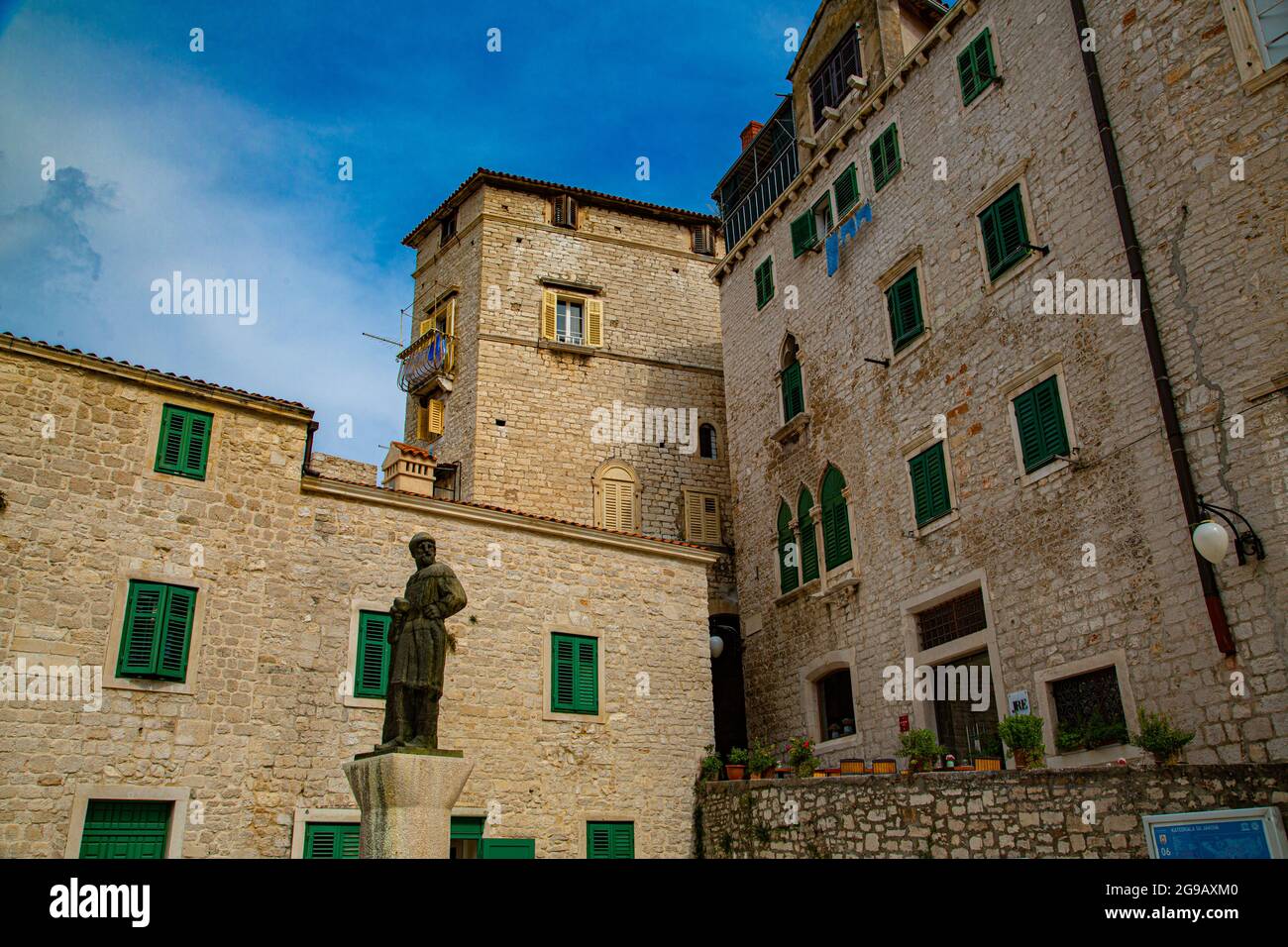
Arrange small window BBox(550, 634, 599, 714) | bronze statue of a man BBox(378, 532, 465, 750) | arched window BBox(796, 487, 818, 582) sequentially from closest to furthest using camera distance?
bronze statue of a man BBox(378, 532, 465, 750), small window BBox(550, 634, 599, 714), arched window BBox(796, 487, 818, 582)

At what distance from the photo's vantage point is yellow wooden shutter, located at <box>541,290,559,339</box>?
27891mm

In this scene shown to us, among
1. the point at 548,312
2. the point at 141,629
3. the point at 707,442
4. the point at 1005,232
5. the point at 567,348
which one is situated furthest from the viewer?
the point at 707,442

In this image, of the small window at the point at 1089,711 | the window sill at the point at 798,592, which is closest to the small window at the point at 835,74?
the window sill at the point at 798,592

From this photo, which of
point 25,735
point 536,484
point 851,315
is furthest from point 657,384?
point 25,735

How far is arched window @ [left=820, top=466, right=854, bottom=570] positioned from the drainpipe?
23.8ft

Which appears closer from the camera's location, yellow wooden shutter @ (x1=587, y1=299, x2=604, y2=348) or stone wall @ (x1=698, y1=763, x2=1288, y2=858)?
stone wall @ (x1=698, y1=763, x2=1288, y2=858)

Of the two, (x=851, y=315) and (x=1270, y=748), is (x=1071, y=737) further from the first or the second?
(x=851, y=315)

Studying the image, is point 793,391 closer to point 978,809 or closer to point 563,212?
point 563,212

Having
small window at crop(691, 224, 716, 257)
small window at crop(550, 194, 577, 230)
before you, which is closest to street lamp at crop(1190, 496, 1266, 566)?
small window at crop(691, 224, 716, 257)

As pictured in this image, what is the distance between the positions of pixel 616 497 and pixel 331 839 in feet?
45.2

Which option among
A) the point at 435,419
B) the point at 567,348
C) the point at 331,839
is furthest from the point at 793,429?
the point at 331,839

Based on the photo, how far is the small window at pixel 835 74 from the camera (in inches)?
869

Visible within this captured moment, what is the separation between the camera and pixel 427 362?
2842 cm

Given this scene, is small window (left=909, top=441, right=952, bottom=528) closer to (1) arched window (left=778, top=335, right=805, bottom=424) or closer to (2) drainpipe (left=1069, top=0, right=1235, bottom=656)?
(1) arched window (left=778, top=335, right=805, bottom=424)
